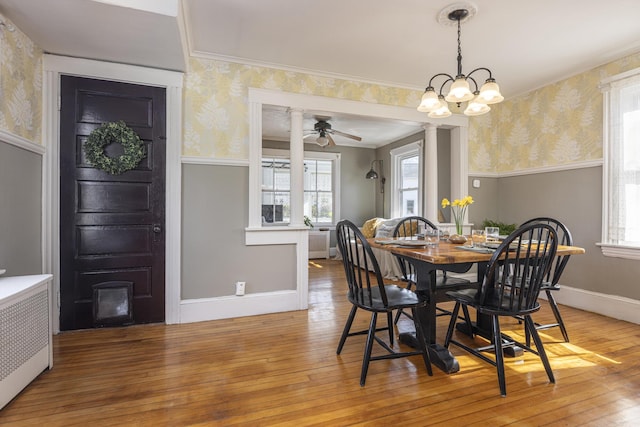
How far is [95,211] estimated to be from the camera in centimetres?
269

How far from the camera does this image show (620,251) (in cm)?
304

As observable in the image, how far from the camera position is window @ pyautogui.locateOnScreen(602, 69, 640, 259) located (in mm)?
2943

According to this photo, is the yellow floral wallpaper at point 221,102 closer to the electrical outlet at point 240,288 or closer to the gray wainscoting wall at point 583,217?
the electrical outlet at point 240,288

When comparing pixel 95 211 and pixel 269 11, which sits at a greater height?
pixel 269 11

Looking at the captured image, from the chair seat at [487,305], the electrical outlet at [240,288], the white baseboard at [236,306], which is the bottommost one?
the white baseboard at [236,306]

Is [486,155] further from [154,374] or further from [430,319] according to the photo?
[154,374]

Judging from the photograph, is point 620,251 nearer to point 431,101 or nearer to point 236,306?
point 431,101

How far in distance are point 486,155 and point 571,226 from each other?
133 centimetres

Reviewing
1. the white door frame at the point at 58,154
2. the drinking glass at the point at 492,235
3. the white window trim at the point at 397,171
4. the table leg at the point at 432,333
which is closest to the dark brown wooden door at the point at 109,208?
the white door frame at the point at 58,154

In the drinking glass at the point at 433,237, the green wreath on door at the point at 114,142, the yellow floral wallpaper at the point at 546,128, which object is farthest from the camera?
the yellow floral wallpaper at the point at 546,128

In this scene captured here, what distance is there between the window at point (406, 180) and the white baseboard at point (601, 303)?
103 inches

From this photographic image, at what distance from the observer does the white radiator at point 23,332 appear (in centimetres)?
163

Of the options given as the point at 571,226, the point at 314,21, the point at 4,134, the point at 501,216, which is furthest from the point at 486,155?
the point at 4,134

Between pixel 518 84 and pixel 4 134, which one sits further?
pixel 518 84
